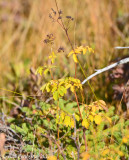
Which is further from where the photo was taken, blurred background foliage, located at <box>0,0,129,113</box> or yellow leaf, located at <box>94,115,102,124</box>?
blurred background foliage, located at <box>0,0,129,113</box>

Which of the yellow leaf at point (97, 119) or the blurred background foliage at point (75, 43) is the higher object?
the blurred background foliage at point (75, 43)

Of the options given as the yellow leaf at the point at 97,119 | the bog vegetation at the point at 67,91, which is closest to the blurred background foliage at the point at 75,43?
the bog vegetation at the point at 67,91

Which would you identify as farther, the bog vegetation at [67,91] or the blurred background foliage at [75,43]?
the blurred background foliage at [75,43]

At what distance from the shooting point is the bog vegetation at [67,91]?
114 cm

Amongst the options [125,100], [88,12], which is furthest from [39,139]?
[88,12]

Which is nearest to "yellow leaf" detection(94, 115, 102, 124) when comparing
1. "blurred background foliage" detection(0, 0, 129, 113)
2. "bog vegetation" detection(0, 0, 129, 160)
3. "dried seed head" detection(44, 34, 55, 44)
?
"bog vegetation" detection(0, 0, 129, 160)

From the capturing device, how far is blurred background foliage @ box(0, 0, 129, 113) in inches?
83.7

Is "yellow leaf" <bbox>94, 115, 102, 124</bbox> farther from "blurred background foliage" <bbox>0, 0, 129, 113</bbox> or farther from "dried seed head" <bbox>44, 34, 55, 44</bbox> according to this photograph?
"blurred background foliage" <bbox>0, 0, 129, 113</bbox>

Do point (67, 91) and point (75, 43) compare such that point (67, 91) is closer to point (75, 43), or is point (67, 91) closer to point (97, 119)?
point (75, 43)

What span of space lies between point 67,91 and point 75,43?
0.60 metres

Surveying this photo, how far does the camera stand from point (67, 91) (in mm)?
1899

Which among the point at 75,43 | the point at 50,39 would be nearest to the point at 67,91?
the point at 75,43

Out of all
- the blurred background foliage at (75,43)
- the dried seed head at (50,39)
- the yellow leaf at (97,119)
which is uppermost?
the blurred background foliage at (75,43)

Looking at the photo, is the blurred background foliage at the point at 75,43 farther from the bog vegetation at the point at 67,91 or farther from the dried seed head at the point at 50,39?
the dried seed head at the point at 50,39
